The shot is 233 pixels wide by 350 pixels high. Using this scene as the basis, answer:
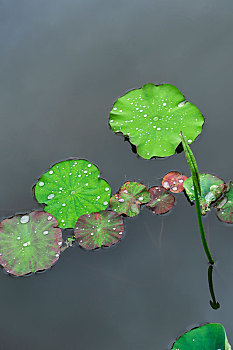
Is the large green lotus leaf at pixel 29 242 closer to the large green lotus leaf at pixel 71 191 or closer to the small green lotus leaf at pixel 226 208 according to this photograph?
the large green lotus leaf at pixel 71 191

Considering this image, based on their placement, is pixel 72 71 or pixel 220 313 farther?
pixel 72 71

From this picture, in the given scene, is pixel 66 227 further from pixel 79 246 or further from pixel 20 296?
pixel 20 296

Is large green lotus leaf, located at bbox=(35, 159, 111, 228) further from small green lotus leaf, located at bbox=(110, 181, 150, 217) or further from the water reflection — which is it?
the water reflection

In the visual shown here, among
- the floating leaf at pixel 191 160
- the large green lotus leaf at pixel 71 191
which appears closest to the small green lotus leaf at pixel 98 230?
the large green lotus leaf at pixel 71 191

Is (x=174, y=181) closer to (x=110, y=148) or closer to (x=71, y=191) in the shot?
(x=110, y=148)

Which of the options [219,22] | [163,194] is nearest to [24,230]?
[163,194]
